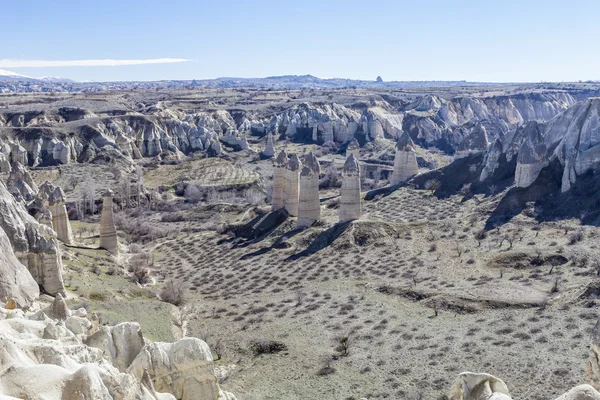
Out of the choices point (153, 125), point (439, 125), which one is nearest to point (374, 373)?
point (153, 125)

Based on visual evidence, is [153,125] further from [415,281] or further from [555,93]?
[555,93]

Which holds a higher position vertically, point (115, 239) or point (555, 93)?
point (555, 93)

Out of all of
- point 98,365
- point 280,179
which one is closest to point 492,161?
point 280,179

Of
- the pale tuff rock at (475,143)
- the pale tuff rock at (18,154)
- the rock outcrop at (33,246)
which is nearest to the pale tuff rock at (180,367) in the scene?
the rock outcrop at (33,246)

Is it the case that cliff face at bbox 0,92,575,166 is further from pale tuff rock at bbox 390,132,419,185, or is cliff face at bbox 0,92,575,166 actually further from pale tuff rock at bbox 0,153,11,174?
pale tuff rock at bbox 390,132,419,185

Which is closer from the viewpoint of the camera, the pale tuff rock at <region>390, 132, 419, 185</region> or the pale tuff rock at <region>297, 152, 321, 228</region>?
the pale tuff rock at <region>297, 152, 321, 228</region>

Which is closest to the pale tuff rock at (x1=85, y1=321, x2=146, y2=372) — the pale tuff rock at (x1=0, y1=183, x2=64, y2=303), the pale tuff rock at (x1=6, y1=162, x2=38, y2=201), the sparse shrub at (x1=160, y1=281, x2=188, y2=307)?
the pale tuff rock at (x1=0, y1=183, x2=64, y2=303)
